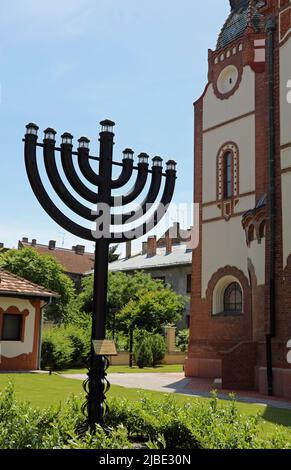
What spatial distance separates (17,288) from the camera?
65.3 feet

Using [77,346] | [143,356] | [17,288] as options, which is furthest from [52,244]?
[17,288]

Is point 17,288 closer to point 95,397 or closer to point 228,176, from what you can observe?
point 228,176

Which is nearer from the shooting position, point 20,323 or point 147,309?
point 20,323

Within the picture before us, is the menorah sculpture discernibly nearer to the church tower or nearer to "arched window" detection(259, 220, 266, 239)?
the church tower

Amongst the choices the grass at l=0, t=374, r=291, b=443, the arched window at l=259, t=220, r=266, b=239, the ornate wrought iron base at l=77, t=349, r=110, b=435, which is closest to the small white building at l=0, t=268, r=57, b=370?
the grass at l=0, t=374, r=291, b=443

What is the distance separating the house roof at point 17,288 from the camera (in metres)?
19.4

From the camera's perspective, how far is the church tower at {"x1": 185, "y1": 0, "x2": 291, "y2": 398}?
14.5m

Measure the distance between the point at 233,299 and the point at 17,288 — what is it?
808cm

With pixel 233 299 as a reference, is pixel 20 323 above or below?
below

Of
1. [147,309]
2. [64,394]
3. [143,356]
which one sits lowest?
[64,394]

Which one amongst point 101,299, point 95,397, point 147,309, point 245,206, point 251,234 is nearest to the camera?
point 95,397

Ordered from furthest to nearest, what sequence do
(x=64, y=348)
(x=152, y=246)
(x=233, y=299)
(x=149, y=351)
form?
(x=152, y=246) → (x=149, y=351) → (x=64, y=348) → (x=233, y=299)
